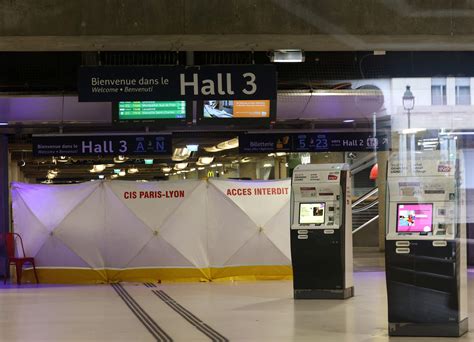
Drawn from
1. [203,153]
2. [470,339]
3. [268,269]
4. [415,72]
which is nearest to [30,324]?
[470,339]

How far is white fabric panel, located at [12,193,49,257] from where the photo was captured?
51.1 ft

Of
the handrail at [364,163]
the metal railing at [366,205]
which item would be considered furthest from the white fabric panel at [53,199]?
the metal railing at [366,205]

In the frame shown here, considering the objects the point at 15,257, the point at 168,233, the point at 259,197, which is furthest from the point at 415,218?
the point at 15,257

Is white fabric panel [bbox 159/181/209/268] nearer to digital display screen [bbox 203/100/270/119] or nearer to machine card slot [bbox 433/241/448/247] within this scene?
digital display screen [bbox 203/100/270/119]

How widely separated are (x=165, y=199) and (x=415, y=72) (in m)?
5.41

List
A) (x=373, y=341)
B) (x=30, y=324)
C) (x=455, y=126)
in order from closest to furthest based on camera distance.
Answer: (x=373, y=341) → (x=30, y=324) → (x=455, y=126)

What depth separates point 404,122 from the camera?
17859 millimetres

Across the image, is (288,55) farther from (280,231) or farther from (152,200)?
(152,200)

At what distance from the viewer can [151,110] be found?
10789 millimetres

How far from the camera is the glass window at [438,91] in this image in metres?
15.5

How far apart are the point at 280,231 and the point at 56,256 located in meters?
4.39

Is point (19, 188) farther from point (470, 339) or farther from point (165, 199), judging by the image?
point (470, 339)

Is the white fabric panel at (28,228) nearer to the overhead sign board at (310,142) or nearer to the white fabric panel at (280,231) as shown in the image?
the white fabric panel at (280,231)

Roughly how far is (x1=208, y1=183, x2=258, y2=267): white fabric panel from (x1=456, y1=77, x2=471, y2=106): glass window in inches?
209
